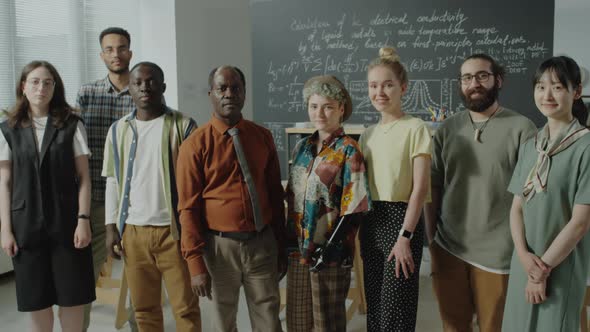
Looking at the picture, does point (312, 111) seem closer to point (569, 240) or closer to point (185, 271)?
point (185, 271)

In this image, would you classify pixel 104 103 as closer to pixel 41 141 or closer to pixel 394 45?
pixel 41 141

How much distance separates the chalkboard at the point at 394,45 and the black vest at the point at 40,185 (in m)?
3.54

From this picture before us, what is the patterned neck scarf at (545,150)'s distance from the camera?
1646 mm

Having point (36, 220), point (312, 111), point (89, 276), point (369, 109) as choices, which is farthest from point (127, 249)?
point (369, 109)

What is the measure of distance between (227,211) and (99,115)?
1016mm

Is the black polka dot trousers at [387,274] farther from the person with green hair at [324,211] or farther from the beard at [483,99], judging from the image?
the beard at [483,99]

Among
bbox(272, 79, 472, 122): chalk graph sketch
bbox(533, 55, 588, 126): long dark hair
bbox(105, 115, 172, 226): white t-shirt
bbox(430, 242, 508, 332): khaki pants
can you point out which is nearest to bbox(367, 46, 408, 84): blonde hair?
bbox(533, 55, 588, 126): long dark hair

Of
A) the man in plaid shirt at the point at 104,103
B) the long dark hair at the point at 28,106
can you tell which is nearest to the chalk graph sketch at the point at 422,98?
the man in plaid shirt at the point at 104,103

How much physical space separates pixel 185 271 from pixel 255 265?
349mm

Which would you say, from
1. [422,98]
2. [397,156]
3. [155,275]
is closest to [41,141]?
[155,275]

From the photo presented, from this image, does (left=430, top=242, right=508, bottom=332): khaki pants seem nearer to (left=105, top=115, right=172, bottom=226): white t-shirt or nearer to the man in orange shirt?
the man in orange shirt

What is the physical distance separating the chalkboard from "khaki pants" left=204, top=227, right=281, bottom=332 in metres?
3.27

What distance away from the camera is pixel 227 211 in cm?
193

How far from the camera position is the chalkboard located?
4.76m
